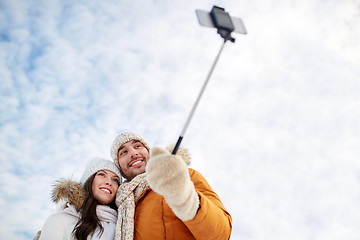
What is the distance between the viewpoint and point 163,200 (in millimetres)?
2883

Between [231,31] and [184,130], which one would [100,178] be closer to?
[184,130]

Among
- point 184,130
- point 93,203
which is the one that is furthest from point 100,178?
point 184,130

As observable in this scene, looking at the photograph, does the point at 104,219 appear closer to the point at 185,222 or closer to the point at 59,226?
the point at 59,226

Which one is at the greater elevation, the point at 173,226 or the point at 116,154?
the point at 116,154

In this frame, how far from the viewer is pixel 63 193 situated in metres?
3.47

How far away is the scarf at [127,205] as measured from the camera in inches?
117

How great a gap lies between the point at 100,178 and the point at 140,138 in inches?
32.3

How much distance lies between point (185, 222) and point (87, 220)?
1461 millimetres

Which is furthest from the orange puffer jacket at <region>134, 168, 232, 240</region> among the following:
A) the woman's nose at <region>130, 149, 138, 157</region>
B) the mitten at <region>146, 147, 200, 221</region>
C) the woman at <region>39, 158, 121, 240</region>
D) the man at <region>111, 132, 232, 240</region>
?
the woman's nose at <region>130, 149, 138, 157</region>

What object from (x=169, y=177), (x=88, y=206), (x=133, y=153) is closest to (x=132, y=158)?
(x=133, y=153)

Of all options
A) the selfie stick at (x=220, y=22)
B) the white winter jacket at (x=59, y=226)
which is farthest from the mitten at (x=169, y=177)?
the white winter jacket at (x=59, y=226)

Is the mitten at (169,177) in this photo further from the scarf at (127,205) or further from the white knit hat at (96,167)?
the white knit hat at (96,167)

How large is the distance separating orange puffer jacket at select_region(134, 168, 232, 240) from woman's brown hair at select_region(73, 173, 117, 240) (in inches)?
18.2

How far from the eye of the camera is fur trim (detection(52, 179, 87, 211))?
345 cm
